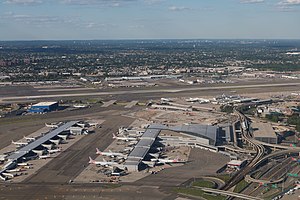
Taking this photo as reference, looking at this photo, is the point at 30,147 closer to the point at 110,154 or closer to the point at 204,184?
the point at 110,154

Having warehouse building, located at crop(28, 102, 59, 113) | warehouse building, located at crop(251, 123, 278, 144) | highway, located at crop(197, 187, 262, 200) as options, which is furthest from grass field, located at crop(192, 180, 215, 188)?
warehouse building, located at crop(28, 102, 59, 113)

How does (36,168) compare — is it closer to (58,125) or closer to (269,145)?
(58,125)

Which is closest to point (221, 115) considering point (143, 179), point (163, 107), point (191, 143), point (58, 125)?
point (163, 107)

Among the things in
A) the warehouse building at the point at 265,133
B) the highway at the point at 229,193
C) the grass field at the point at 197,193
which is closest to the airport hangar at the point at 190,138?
the warehouse building at the point at 265,133

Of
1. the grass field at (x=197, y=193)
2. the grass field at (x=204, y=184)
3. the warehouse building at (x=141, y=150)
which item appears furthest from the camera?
the warehouse building at (x=141, y=150)

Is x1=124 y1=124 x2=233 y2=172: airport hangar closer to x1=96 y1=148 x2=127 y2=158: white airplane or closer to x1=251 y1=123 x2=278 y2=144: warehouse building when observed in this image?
x1=96 y1=148 x2=127 y2=158: white airplane

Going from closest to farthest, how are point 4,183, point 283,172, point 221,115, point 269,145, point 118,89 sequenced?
point 4,183
point 283,172
point 269,145
point 221,115
point 118,89

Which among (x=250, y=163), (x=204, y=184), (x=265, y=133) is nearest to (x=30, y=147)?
(x=204, y=184)

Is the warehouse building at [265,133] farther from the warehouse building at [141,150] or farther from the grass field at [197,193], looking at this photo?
the grass field at [197,193]
